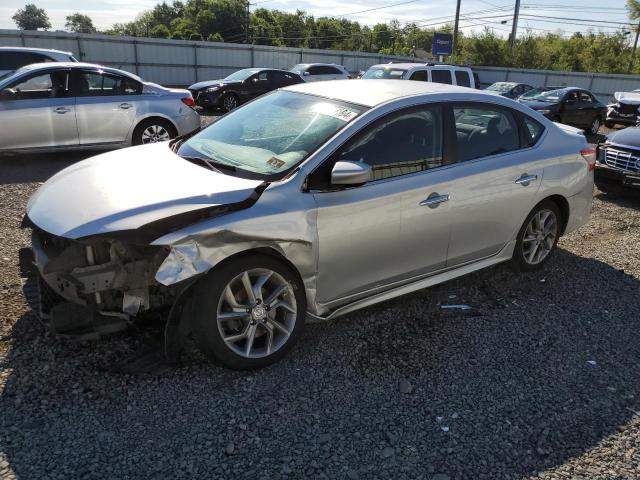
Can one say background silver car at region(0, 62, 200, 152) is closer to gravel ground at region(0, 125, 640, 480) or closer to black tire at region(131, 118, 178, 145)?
black tire at region(131, 118, 178, 145)

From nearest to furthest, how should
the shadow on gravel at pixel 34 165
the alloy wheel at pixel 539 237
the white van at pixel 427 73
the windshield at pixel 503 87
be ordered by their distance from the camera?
the alloy wheel at pixel 539 237
the shadow on gravel at pixel 34 165
the white van at pixel 427 73
the windshield at pixel 503 87

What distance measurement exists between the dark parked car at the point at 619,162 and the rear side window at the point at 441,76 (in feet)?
20.3

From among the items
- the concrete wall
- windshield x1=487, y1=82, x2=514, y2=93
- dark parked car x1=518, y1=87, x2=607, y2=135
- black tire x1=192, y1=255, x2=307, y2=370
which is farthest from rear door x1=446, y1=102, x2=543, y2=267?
the concrete wall

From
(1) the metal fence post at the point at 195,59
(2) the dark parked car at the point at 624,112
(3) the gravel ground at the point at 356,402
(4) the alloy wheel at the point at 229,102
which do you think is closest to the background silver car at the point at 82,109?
(3) the gravel ground at the point at 356,402

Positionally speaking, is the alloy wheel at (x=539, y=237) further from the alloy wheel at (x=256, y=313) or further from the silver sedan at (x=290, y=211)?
the alloy wheel at (x=256, y=313)

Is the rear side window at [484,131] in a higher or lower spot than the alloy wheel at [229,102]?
higher

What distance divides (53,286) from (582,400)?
326 cm

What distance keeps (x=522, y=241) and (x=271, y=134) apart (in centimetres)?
249

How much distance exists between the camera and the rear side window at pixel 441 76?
13732 millimetres

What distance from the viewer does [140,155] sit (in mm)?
4117

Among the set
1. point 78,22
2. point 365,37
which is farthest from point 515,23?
point 78,22

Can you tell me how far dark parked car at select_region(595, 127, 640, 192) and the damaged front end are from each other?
6.99 m

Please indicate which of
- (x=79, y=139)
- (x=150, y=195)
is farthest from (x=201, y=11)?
(x=150, y=195)

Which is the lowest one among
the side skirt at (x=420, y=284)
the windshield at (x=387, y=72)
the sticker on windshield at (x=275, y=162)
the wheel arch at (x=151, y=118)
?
the side skirt at (x=420, y=284)
